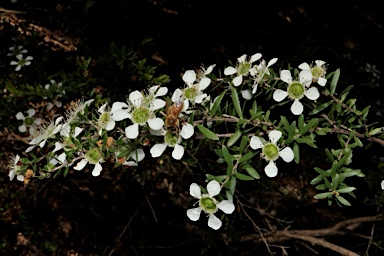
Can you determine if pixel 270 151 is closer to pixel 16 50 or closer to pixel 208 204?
pixel 208 204

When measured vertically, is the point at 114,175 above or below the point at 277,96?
below

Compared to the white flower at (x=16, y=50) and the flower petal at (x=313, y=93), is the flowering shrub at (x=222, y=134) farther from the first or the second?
the white flower at (x=16, y=50)

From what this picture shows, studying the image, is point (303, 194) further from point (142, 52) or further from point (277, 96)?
point (277, 96)

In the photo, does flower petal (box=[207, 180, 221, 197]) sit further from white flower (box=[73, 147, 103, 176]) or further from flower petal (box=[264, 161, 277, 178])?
white flower (box=[73, 147, 103, 176])

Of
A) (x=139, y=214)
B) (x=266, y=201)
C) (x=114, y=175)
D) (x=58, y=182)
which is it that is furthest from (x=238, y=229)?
(x=58, y=182)

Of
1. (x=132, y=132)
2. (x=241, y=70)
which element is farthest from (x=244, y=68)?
(x=132, y=132)

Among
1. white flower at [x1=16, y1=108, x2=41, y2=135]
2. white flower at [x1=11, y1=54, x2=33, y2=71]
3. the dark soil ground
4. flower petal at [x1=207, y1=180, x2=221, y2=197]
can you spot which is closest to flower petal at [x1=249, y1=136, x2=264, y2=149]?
flower petal at [x1=207, y1=180, x2=221, y2=197]

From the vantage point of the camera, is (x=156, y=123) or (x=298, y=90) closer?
(x=156, y=123)
